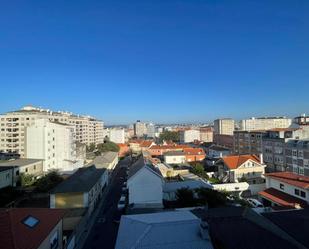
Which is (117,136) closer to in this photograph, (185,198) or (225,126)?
(225,126)

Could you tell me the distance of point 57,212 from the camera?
17.5 meters

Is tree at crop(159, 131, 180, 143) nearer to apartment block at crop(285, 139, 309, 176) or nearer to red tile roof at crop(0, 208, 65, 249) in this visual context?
apartment block at crop(285, 139, 309, 176)

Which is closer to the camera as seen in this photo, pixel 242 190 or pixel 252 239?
pixel 252 239

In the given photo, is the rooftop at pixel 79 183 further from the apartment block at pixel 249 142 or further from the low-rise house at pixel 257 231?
the apartment block at pixel 249 142

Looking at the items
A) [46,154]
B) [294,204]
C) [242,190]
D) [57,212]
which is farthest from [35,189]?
[294,204]

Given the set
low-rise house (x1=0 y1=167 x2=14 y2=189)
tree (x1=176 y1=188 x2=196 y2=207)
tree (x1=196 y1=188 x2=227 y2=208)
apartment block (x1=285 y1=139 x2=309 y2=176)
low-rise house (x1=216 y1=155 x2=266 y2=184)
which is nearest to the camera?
A: tree (x1=196 y1=188 x2=227 y2=208)

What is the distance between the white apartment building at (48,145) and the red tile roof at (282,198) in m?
33.8

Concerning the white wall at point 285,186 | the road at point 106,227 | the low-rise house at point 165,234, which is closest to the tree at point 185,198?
the road at point 106,227

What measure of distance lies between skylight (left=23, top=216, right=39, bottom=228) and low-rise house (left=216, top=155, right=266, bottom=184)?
102 feet

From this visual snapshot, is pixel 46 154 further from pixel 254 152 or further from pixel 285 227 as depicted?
pixel 285 227

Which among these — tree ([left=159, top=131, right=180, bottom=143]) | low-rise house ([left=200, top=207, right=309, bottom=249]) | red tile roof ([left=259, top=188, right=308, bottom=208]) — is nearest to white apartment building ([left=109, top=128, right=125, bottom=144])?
tree ([left=159, top=131, right=180, bottom=143])

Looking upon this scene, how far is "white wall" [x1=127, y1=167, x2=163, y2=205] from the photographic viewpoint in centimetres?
2728

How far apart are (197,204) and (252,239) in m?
12.9

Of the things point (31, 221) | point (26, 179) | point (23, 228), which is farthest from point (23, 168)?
point (23, 228)
